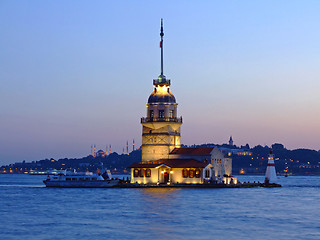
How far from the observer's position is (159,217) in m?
61.6

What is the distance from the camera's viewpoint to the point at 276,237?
48781mm

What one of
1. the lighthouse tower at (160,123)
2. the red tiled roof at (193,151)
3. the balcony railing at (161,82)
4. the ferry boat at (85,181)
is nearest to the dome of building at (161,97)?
the lighthouse tower at (160,123)

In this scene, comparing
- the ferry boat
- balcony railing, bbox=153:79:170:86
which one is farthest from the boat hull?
balcony railing, bbox=153:79:170:86

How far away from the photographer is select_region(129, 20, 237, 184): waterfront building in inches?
4129

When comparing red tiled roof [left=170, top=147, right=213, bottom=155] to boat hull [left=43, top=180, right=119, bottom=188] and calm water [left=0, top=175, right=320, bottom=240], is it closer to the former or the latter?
boat hull [left=43, top=180, right=119, bottom=188]

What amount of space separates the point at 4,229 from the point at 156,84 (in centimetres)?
6102

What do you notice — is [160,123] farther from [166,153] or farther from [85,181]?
[85,181]

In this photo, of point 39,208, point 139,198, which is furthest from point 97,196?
point 39,208

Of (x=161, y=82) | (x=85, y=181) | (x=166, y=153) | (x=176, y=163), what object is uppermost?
(x=161, y=82)

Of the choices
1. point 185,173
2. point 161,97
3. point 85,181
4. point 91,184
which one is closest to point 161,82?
point 161,97

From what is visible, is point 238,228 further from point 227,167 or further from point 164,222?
point 227,167

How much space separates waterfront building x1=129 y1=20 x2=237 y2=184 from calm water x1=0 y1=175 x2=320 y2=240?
13.8 metres

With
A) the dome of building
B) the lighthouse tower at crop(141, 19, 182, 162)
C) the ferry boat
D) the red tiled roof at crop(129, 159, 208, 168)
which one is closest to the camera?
the red tiled roof at crop(129, 159, 208, 168)

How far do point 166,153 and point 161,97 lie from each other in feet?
31.0
